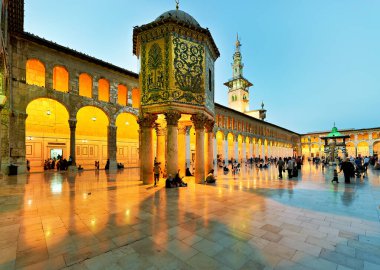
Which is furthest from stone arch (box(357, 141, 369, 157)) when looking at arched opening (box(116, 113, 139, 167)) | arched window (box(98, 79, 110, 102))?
arched window (box(98, 79, 110, 102))

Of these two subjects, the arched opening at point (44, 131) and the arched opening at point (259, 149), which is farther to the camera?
the arched opening at point (259, 149)

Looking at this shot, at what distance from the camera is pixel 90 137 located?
2189cm

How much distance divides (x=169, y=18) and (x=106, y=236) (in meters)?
9.34

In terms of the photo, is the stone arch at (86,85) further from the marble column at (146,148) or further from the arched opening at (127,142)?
the marble column at (146,148)

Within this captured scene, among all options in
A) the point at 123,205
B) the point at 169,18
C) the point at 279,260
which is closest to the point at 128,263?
the point at 279,260

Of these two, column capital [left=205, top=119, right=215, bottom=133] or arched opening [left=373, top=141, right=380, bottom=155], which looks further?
arched opening [left=373, top=141, right=380, bottom=155]

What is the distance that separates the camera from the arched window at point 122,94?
19278 mm

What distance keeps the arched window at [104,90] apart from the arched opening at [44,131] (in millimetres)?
3446

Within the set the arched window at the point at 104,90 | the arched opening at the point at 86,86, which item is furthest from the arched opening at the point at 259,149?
the arched opening at the point at 86,86

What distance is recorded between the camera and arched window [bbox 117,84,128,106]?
759 inches

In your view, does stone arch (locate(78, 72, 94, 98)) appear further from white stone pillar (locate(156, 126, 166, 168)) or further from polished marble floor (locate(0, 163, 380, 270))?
polished marble floor (locate(0, 163, 380, 270))

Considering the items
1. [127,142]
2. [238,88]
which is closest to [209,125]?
[127,142]

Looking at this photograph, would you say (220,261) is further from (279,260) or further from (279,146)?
(279,146)

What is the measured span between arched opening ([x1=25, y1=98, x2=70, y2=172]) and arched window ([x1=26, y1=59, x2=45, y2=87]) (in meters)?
2.17
